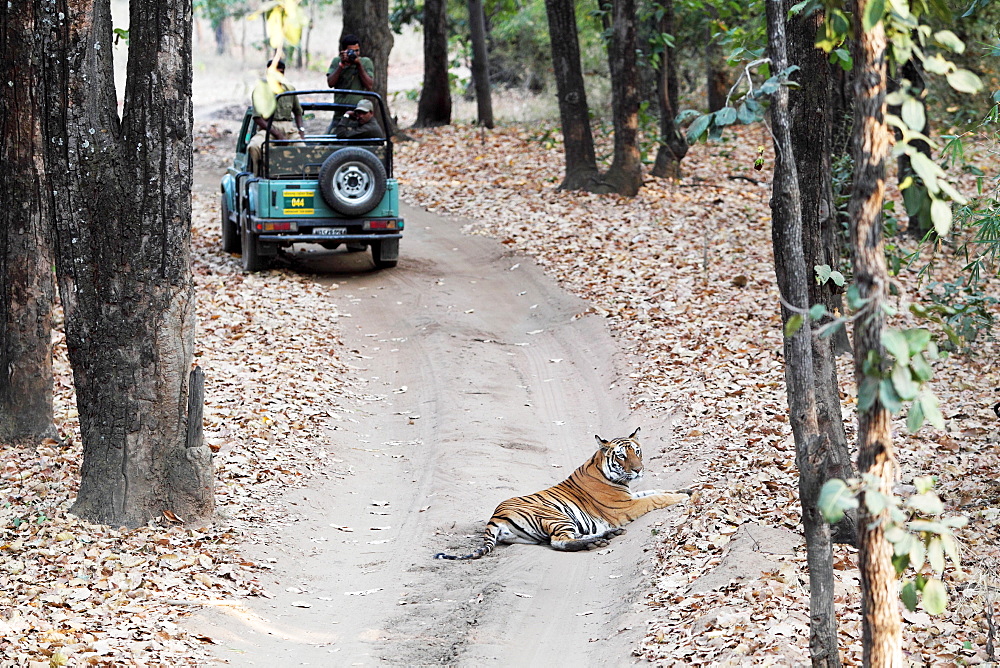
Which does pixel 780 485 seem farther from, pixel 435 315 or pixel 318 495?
pixel 435 315

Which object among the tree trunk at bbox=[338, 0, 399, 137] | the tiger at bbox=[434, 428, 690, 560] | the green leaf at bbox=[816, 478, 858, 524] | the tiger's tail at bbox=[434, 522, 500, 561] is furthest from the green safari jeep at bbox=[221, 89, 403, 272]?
the green leaf at bbox=[816, 478, 858, 524]

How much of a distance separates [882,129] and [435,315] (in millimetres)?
9316

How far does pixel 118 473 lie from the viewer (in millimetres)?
6715

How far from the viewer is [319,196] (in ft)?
42.3

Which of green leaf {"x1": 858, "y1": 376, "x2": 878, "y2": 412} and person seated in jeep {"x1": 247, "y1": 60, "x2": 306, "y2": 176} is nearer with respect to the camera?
green leaf {"x1": 858, "y1": 376, "x2": 878, "y2": 412}

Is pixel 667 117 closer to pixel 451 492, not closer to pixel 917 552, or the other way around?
pixel 451 492

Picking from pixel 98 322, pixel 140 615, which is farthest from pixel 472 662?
pixel 98 322

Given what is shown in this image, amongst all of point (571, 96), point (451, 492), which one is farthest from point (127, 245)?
point (571, 96)

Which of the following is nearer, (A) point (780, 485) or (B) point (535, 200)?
(A) point (780, 485)

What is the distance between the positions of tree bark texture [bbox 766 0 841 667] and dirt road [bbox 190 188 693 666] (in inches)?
53.9

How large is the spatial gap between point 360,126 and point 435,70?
36.4 ft

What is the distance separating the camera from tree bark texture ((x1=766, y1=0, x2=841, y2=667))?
433 cm

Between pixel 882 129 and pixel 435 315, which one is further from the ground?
pixel 882 129

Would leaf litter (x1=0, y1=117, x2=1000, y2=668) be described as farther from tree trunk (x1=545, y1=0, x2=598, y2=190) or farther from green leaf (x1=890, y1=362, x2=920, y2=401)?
green leaf (x1=890, y1=362, x2=920, y2=401)
